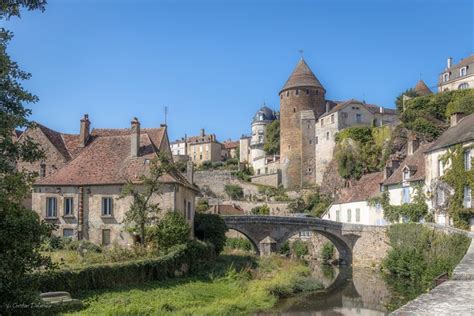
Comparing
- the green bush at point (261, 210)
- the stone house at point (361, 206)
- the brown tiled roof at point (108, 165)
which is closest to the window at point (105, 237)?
the brown tiled roof at point (108, 165)

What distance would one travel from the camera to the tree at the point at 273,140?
79188 mm

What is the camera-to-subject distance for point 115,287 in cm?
2078

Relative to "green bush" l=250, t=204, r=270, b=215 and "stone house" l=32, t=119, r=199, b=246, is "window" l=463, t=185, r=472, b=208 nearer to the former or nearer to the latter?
"stone house" l=32, t=119, r=199, b=246

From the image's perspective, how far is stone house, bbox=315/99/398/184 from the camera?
60750 mm

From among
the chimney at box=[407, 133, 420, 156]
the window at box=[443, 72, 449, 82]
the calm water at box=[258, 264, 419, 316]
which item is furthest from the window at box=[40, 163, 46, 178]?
the window at box=[443, 72, 449, 82]

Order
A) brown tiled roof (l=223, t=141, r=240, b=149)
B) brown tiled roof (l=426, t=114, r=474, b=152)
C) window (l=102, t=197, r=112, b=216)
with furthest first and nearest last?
brown tiled roof (l=223, t=141, r=240, b=149) → brown tiled roof (l=426, t=114, r=474, b=152) → window (l=102, t=197, r=112, b=216)

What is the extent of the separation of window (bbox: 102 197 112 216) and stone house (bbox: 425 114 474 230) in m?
19.2

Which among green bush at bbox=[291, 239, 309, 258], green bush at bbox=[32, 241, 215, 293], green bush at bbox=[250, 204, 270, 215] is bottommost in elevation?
green bush at bbox=[291, 239, 309, 258]

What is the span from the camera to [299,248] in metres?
48.8

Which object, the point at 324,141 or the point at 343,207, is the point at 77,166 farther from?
the point at 324,141

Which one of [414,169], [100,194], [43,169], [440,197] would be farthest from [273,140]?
[100,194]

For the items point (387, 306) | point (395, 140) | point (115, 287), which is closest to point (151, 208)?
point (115, 287)

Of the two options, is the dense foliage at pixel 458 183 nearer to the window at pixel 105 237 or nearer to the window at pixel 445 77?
the window at pixel 105 237

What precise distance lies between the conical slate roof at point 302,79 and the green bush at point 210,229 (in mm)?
37565
